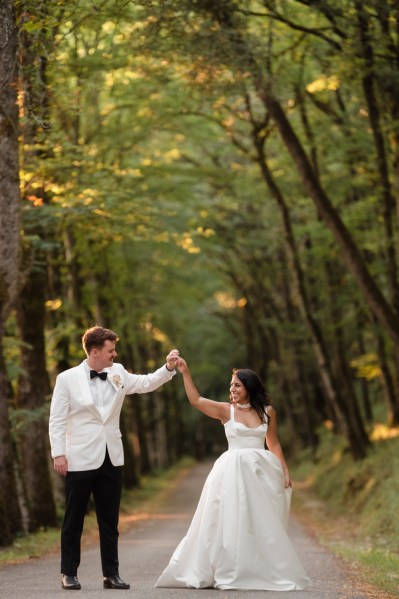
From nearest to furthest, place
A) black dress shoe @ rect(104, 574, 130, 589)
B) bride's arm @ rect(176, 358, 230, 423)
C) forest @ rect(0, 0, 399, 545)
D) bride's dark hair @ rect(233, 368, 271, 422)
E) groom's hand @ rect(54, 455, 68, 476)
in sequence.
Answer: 1. groom's hand @ rect(54, 455, 68, 476)
2. black dress shoe @ rect(104, 574, 130, 589)
3. bride's arm @ rect(176, 358, 230, 423)
4. bride's dark hair @ rect(233, 368, 271, 422)
5. forest @ rect(0, 0, 399, 545)

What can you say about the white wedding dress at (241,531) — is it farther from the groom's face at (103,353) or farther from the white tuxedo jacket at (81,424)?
the groom's face at (103,353)

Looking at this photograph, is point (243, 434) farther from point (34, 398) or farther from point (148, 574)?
point (34, 398)

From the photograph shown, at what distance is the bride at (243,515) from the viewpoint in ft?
28.3

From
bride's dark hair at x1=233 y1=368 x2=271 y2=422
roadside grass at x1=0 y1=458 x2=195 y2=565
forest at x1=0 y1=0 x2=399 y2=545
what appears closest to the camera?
bride's dark hair at x1=233 y1=368 x2=271 y2=422

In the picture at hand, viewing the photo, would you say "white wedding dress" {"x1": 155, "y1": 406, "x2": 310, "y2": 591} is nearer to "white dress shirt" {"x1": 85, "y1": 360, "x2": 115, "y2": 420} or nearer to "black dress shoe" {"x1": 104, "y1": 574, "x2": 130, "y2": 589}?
"black dress shoe" {"x1": 104, "y1": 574, "x2": 130, "y2": 589}

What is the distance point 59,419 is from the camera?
27.2 ft

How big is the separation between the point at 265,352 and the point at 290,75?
24.0 m

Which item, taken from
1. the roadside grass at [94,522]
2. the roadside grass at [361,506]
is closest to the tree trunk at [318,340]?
the roadside grass at [361,506]

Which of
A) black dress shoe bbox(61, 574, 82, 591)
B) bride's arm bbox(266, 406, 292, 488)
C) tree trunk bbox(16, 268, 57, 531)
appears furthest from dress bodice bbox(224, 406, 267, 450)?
tree trunk bbox(16, 268, 57, 531)

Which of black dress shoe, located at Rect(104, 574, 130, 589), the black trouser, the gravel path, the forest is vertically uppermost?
the forest

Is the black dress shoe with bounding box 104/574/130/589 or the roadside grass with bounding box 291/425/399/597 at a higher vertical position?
the black dress shoe with bounding box 104/574/130/589

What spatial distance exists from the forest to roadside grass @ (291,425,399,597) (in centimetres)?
158

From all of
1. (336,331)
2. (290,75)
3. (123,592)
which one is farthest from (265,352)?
(123,592)

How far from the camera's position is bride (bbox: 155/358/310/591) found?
8.63m
